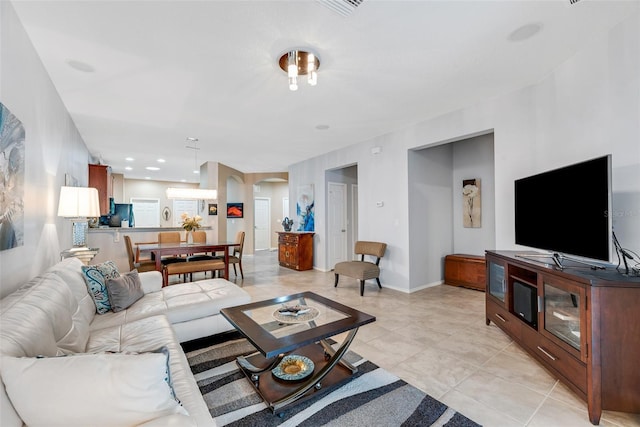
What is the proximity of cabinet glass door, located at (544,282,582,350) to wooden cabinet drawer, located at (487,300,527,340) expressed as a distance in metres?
0.36

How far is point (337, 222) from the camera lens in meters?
6.47

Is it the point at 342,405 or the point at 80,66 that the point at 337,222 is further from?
the point at 80,66

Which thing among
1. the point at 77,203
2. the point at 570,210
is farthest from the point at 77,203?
the point at 570,210

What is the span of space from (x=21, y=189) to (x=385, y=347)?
3183 millimetres

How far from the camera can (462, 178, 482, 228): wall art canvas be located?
481cm

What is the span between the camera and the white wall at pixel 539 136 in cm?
205

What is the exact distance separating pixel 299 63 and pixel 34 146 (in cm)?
232

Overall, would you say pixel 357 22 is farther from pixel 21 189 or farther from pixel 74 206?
pixel 74 206

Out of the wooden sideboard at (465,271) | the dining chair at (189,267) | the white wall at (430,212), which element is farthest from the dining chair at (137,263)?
the wooden sideboard at (465,271)

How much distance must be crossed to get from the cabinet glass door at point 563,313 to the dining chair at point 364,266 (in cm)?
246

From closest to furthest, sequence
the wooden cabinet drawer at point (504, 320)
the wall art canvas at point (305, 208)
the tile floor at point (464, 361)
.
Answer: the tile floor at point (464, 361) → the wooden cabinet drawer at point (504, 320) → the wall art canvas at point (305, 208)

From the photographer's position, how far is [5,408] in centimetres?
87

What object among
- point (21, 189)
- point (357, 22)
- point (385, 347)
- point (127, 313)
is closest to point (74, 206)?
point (21, 189)

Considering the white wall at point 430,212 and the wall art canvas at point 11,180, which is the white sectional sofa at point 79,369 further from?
the white wall at point 430,212
